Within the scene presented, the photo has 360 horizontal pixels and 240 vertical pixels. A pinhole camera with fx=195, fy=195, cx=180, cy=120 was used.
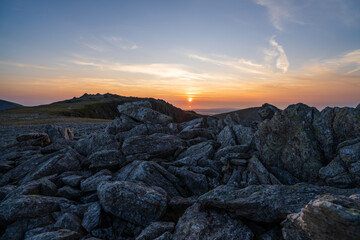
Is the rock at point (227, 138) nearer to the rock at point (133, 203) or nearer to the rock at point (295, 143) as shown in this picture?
the rock at point (295, 143)

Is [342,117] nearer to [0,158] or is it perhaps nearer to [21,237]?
[21,237]

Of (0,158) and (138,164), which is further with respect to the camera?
(0,158)

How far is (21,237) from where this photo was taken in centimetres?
1221

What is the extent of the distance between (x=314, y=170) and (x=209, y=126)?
21875 mm

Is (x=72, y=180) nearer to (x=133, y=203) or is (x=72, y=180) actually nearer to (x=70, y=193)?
(x=70, y=193)

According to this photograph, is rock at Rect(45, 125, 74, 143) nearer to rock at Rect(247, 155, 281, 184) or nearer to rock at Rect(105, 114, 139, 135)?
rock at Rect(105, 114, 139, 135)

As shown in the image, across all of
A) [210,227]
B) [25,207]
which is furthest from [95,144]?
[210,227]

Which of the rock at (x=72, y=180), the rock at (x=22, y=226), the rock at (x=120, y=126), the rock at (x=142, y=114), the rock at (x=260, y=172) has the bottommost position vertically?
the rock at (x=22, y=226)

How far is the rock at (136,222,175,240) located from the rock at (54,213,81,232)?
14.6 ft

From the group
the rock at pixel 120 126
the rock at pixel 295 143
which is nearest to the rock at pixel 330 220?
the rock at pixel 295 143

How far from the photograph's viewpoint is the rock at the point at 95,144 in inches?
977

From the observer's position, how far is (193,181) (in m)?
17.7

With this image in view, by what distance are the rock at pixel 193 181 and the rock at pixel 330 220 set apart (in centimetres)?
942

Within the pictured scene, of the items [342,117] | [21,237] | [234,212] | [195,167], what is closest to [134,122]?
[195,167]
